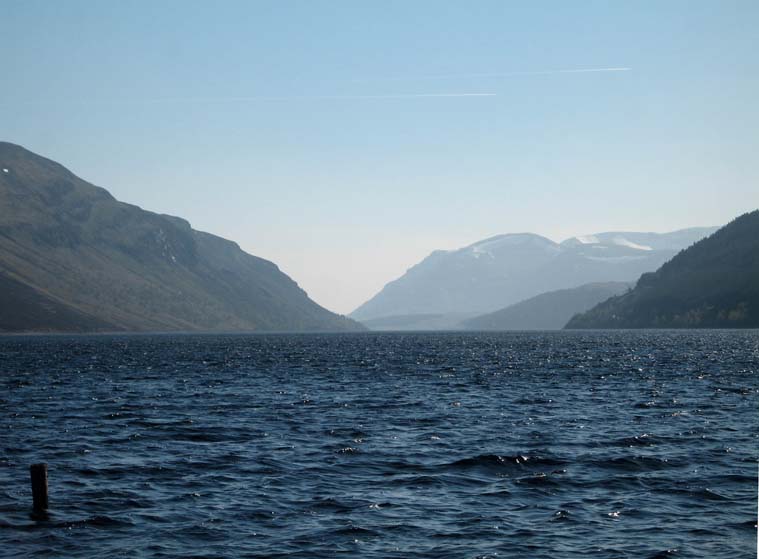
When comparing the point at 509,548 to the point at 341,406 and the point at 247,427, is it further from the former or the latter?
the point at 341,406

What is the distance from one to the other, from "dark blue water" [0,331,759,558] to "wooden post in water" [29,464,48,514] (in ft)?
2.22

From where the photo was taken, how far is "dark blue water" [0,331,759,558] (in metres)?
28.8

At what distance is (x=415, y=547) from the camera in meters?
28.0

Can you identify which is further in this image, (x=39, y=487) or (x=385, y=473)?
(x=385, y=473)

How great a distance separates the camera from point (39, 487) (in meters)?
33.1

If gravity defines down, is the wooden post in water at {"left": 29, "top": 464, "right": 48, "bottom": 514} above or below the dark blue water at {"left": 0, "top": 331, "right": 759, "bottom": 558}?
above

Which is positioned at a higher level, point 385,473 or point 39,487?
point 39,487

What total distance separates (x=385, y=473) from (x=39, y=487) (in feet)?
51.8

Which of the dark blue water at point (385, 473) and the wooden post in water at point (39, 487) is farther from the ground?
the wooden post in water at point (39, 487)

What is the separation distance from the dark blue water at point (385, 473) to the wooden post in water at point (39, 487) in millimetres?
678

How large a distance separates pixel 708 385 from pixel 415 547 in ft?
221

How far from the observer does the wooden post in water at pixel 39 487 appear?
1294 inches

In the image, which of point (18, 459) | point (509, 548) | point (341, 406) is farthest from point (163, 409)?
point (509, 548)

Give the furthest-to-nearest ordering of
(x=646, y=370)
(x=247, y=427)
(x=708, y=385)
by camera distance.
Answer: (x=646, y=370)
(x=708, y=385)
(x=247, y=427)
